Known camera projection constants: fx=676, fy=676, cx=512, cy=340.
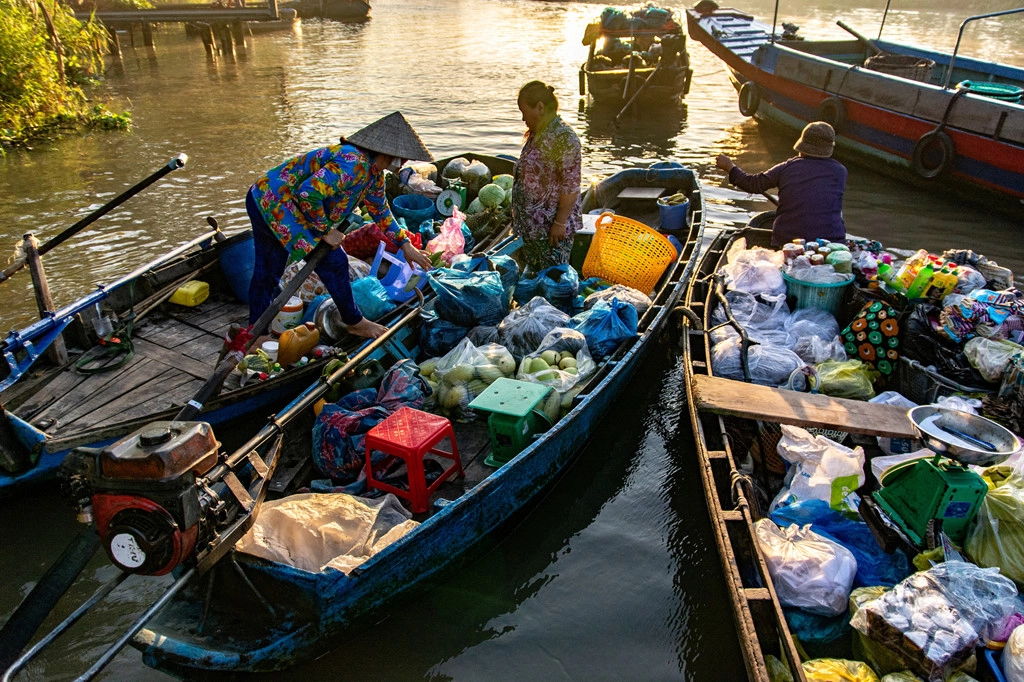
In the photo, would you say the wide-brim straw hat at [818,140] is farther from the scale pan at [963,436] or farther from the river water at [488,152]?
the scale pan at [963,436]

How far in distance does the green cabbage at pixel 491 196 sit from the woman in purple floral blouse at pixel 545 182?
5.45 feet

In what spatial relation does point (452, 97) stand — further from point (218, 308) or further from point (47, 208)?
point (218, 308)

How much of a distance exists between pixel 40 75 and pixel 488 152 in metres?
8.03

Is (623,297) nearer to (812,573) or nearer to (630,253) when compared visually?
(630,253)

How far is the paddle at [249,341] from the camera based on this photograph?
3213 millimetres

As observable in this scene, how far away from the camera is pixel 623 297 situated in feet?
17.9

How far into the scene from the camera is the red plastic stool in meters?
3.70

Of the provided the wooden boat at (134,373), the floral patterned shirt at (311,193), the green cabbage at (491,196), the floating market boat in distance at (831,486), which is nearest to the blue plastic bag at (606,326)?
the floating market boat in distance at (831,486)

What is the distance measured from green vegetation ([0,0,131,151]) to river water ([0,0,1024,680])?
1.77 ft

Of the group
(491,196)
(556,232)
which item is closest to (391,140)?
(556,232)

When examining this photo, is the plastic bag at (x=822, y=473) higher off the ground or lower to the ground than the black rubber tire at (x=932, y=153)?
lower

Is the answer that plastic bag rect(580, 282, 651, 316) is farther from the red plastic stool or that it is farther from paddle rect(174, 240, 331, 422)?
paddle rect(174, 240, 331, 422)

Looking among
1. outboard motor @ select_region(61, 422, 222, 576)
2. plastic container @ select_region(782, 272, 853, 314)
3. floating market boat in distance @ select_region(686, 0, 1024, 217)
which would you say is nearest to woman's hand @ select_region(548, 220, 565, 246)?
plastic container @ select_region(782, 272, 853, 314)

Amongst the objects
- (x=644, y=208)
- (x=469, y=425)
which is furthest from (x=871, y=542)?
(x=644, y=208)
